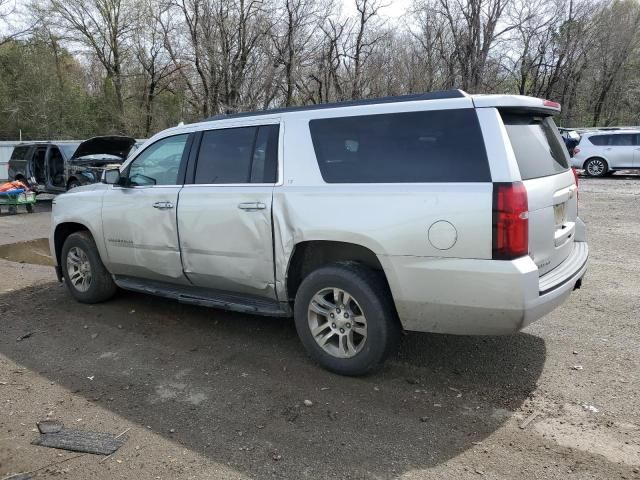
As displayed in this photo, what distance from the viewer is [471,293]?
127 inches

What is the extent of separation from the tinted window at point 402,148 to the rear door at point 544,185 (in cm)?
30

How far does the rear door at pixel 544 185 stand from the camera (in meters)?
3.32

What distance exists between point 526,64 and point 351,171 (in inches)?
1447

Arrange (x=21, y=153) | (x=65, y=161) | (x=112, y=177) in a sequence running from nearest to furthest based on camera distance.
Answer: (x=112, y=177) < (x=65, y=161) < (x=21, y=153)

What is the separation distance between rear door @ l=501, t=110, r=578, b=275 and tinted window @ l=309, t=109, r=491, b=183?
300 millimetres

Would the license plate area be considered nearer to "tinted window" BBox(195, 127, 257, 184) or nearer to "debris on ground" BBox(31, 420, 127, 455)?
"tinted window" BBox(195, 127, 257, 184)

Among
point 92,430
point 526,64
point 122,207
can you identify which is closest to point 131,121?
point 526,64

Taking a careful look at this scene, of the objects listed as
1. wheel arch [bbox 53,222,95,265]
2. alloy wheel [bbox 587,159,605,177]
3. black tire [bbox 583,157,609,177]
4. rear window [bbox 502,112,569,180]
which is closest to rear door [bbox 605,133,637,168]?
black tire [bbox 583,157,609,177]

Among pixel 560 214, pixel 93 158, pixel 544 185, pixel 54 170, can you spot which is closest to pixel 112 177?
pixel 544 185

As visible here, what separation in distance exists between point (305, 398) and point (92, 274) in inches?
122

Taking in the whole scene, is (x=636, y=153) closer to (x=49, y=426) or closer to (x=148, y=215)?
(x=148, y=215)

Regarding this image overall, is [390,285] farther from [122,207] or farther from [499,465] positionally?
[122,207]

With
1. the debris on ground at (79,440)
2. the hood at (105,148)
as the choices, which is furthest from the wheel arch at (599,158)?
the debris on ground at (79,440)

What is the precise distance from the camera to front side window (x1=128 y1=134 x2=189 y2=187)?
4.88 meters
